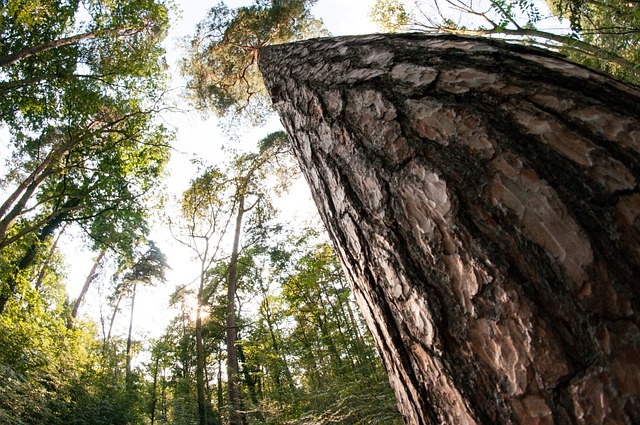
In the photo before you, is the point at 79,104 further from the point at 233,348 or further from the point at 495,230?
the point at 495,230

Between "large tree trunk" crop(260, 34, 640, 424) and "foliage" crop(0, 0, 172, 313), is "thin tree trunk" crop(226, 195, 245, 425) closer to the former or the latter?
"foliage" crop(0, 0, 172, 313)

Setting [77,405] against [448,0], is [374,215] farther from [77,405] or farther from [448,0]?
[77,405]

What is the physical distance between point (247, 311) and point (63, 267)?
35.0 feet

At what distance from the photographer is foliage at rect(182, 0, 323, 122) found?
31.5 feet

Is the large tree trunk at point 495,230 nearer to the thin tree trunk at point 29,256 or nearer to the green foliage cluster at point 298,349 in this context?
the green foliage cluster at point 298,349

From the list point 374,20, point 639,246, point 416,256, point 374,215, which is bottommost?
point 639,246

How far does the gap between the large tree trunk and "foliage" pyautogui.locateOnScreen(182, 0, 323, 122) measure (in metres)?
9.15

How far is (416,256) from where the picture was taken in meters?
0.67

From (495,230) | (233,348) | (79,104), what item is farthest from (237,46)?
(495,230)

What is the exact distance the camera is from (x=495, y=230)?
589 millimetres

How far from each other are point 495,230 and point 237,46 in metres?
10.3

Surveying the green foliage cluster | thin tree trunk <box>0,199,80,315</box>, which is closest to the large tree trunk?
the green foliage cluster

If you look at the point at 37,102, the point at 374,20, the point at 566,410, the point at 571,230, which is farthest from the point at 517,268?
the point at 374,20

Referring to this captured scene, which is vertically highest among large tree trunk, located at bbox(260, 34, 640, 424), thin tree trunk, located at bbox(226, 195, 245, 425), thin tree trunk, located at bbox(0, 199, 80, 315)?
thin tree trunk, located at bbox(0, 199, 80, 315)
